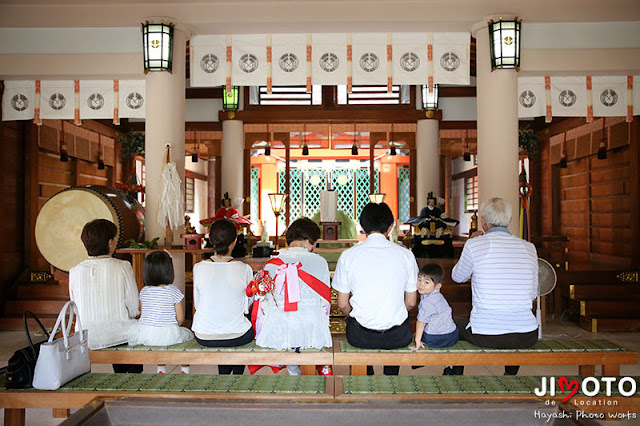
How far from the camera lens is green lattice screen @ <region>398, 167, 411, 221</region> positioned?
45.6 feet

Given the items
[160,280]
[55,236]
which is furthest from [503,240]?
[55,236]

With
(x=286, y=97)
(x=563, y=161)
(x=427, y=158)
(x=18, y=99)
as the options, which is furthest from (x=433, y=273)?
(x=563, y=161)

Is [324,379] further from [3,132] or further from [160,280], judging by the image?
[3,132]

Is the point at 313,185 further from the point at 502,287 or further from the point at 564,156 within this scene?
the point at 502,287

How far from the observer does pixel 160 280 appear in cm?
315

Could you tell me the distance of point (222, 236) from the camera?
3180 millimetres

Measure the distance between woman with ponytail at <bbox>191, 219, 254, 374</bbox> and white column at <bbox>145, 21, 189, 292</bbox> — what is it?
2.45 metres

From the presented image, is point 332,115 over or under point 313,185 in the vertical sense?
over

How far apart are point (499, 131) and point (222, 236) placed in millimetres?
3598

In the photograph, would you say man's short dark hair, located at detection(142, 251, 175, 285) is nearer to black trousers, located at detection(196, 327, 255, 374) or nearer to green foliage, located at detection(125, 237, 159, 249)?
black trousers, located at detection(196, 327, 255, 374)

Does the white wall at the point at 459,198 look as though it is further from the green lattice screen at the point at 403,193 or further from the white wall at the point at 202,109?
the white wall at the point at 202,109

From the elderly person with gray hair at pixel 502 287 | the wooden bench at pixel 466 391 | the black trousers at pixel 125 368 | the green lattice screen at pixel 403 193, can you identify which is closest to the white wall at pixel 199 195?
the green lattice screen at pixel 403 193

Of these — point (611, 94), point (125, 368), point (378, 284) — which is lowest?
point (125, 368)

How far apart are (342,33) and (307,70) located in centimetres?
58
